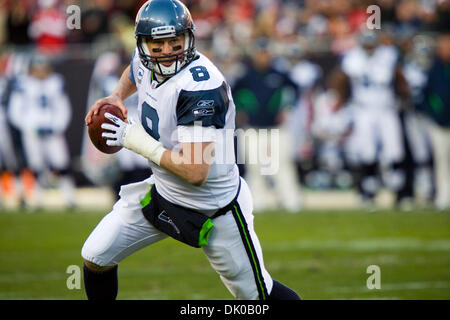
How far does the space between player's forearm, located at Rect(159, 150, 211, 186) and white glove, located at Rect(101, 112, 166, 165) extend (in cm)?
4

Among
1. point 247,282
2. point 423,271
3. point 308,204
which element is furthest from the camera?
point 308,204

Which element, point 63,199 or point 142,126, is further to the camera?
point 63,199

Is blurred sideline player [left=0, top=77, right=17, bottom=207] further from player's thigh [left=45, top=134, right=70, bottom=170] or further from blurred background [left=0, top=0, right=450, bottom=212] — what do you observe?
player's thigh [left=45, top=134, right=70, bottom=170]

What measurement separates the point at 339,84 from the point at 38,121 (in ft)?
13.8

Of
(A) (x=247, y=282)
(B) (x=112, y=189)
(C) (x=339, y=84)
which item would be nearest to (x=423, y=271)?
(A) (x=247, y=282)

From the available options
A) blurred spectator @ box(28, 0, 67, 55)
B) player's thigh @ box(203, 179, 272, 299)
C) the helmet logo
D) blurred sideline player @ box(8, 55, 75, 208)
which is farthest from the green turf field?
blurred spectator @ box(28, 0, 67, 55)

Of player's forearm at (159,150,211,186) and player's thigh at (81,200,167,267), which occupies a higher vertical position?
player's forearm at (159,150,211,186)

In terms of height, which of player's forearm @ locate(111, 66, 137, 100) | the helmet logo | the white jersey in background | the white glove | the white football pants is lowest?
the white jersey in background

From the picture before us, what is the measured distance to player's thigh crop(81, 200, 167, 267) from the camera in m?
4.18

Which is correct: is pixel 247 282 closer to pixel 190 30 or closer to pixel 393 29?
pixel 190 30

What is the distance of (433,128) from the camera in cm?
1072

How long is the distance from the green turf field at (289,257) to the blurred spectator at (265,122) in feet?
2.52

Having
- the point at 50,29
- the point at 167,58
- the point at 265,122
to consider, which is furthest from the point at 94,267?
the point at 50,29

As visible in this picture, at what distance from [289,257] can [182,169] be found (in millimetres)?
3556
